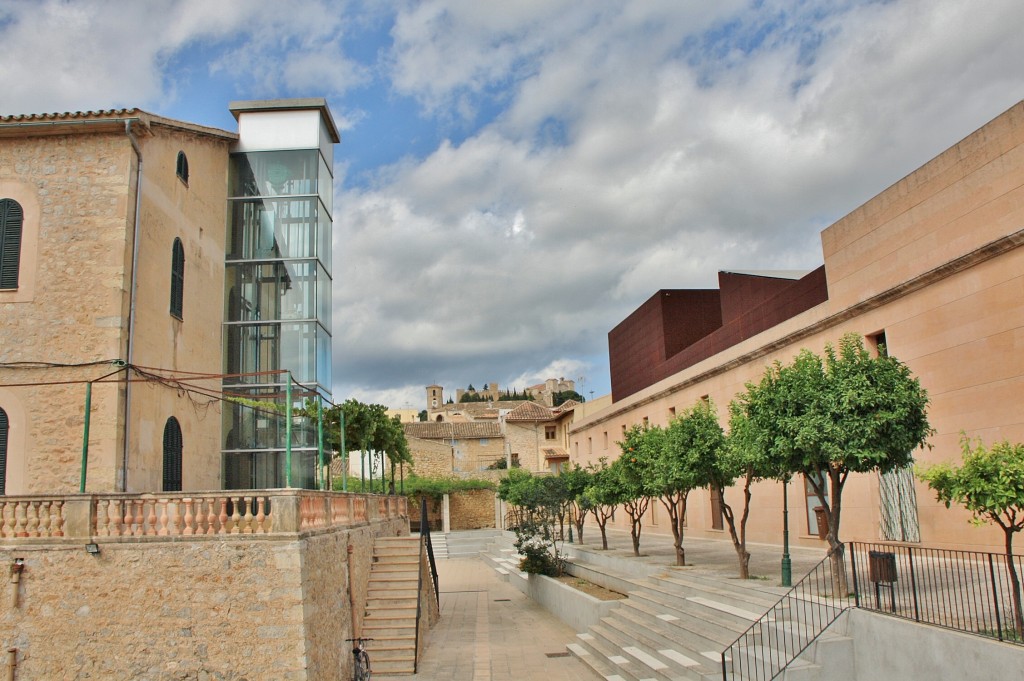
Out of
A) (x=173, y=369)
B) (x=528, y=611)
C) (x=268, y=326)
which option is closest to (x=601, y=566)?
(x=528, y=611)

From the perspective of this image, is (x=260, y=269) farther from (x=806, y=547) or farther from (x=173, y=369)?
(x=806, y=547)

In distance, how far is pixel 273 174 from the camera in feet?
61.8

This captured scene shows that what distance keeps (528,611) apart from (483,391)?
12891cm

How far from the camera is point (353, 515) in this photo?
14930 mm

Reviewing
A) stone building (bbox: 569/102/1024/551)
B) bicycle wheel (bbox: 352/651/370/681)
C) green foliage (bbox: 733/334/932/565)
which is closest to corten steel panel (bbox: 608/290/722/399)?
stone building (bbox: 569/102/1024/551)

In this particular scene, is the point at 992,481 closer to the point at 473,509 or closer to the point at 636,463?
the point at 636,463

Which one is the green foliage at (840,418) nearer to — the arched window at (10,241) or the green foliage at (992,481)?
the green foliage at (992,481)

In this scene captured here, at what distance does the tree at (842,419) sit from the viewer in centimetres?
1086

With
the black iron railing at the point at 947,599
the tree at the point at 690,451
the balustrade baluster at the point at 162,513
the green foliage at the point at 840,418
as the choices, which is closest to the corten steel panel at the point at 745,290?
the tree at the point at 690,451

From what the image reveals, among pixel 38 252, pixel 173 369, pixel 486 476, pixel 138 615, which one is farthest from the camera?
pixel 486 476

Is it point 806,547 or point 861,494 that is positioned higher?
point 861,494

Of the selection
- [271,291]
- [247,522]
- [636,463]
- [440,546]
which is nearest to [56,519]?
[247,522]

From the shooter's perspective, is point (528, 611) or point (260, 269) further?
point (528, 611)

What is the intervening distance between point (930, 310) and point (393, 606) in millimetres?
12373
